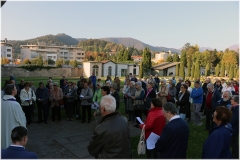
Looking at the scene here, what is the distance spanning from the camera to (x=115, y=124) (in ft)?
9.93

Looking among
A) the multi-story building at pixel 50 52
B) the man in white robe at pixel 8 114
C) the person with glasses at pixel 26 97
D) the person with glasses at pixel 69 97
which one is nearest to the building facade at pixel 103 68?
the person with glasses at pixel 69 97

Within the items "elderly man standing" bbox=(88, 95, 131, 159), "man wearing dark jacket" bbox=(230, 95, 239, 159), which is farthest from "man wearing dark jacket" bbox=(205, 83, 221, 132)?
"elderly man standing" bbox=(88, 95, 131, 159)

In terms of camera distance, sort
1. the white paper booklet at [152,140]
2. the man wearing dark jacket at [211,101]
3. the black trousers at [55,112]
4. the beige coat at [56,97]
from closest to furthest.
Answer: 1. the white paper booklet at [152,140]
2. the man wearing dark jacket at [211,101]
3. the beige coat at [56,97]
4. the black trousers at [55,112]

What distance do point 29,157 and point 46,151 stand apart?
3.60 meters

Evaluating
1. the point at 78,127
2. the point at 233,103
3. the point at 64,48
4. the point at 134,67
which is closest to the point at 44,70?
the point at 134,67

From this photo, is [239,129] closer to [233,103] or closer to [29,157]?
[233,103]

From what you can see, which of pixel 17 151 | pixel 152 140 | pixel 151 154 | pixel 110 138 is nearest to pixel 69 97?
pixel 151 154

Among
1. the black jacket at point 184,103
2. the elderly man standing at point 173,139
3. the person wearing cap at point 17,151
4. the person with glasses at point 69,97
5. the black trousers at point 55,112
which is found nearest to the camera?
the person wearing cap at point 17,151

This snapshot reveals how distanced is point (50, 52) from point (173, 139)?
107 meters

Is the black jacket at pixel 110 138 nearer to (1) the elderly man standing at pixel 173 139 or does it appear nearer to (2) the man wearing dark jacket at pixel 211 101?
(1) the elderly man standing at pixel 173 139

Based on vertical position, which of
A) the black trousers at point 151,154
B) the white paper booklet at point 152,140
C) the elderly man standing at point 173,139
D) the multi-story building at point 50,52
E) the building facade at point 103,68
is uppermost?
the multi-story building at point 50,52

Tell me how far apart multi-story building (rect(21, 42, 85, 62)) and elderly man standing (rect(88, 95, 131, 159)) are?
334ft

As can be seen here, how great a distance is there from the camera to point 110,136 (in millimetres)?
2959

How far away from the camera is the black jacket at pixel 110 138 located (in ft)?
9.71
